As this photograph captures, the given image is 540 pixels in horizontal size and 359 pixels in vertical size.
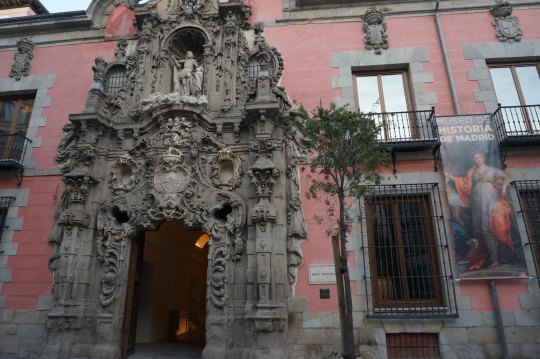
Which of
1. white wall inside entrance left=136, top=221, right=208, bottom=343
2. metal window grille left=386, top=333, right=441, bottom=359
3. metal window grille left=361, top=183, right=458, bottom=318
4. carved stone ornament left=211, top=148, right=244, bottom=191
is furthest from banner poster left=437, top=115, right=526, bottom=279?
white wall inside entrance left=136, top=221, right=208, bottom=343

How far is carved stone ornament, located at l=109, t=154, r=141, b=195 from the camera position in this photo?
855 cm

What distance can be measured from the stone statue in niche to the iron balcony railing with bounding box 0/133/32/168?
4256 millimetres

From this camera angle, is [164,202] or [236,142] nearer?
[164,202]

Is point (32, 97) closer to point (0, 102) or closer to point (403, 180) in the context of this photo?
point (0, 102)

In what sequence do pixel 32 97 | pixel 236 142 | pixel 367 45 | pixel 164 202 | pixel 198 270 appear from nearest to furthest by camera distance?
pixel 164 202
pixel 236 142
pixel 367 45
pixel 32 97
pixel 198 270

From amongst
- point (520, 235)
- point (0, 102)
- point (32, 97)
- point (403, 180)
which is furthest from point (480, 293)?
point (0, 102)

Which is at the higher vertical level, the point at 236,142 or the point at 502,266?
the point at 236,142

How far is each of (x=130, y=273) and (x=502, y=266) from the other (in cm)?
772

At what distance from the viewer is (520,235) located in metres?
7.60

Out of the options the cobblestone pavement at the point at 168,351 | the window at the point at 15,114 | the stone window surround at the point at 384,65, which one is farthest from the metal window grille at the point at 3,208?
the stone window surround at the point at 384,65

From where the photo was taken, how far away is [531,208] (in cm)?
793

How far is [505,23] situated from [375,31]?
3.28 m

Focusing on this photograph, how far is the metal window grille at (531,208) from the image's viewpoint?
765 cm

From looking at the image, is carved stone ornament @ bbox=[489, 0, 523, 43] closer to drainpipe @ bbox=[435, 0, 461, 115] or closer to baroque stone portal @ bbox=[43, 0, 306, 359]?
drainpipe @ bbox=[435, 0, 461, 115]
